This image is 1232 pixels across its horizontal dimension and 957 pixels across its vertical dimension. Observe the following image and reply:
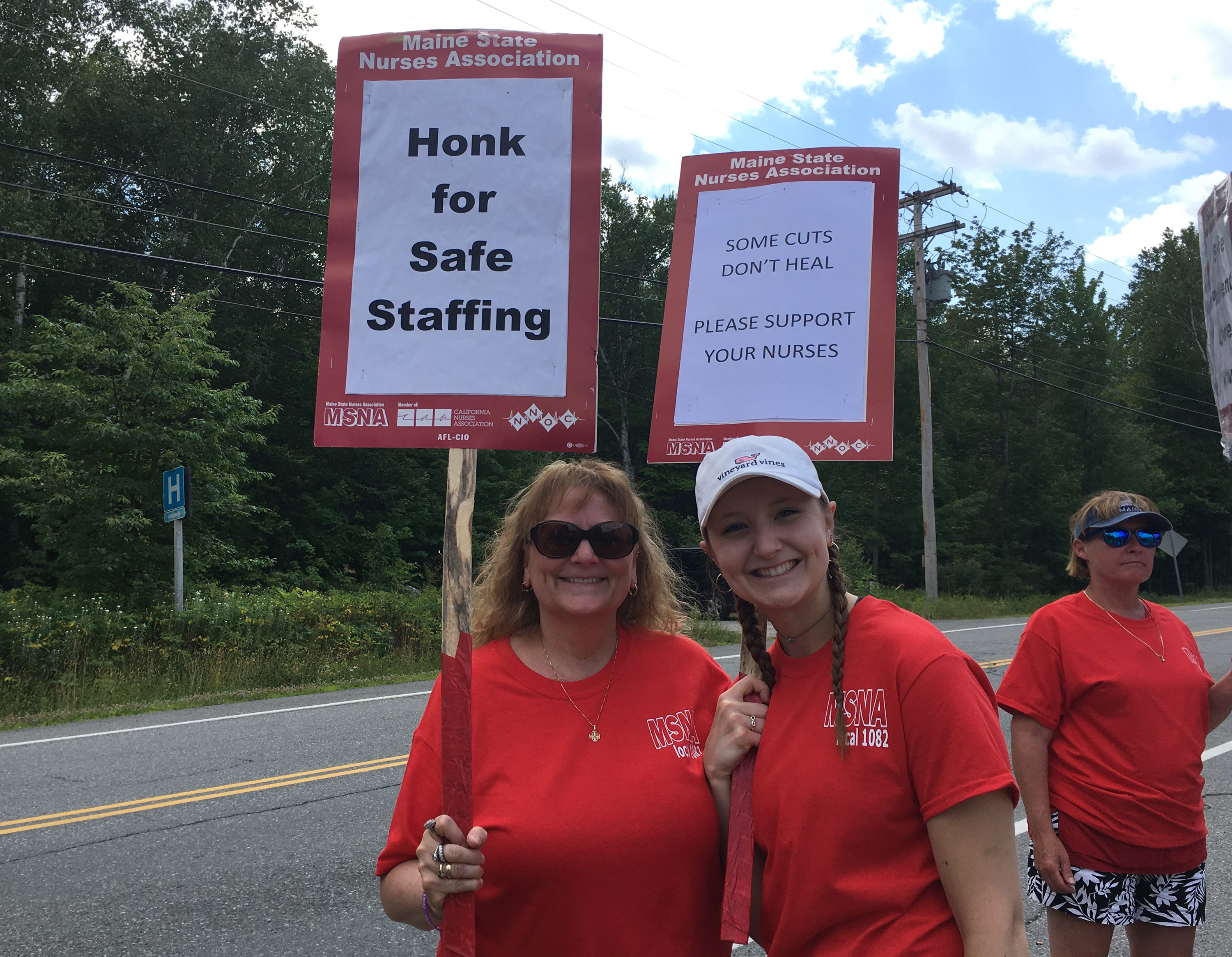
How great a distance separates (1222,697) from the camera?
317 cm

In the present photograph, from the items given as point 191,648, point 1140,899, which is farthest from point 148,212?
point 1140,899

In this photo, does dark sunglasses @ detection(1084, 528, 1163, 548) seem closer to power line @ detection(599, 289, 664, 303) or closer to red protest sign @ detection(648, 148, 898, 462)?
red protest sign @ detection(648, 148, 898, 462)

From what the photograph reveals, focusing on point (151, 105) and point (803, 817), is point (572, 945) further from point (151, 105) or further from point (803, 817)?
point (151, 105)

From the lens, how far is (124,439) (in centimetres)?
1511

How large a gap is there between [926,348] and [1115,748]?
21.8 meters

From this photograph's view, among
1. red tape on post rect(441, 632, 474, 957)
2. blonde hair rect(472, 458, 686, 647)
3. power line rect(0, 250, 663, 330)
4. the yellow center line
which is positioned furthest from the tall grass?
red tape on post rect(441, 632, 474, 957)

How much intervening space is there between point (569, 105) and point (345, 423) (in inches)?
37.4

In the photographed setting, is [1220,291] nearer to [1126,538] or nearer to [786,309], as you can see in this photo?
[1126,538]

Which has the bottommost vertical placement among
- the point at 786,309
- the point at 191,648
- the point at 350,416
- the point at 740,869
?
the point at 191,648

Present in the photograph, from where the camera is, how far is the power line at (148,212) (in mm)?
23828

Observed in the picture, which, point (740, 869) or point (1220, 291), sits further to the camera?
point (1220, 291)

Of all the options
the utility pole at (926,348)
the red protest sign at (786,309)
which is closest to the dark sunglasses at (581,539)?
the red protest sign at (786,309)

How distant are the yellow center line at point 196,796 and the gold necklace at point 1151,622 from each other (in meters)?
5.58

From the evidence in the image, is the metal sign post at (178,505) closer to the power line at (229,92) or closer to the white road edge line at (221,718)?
the white road edge line at (221,718)
